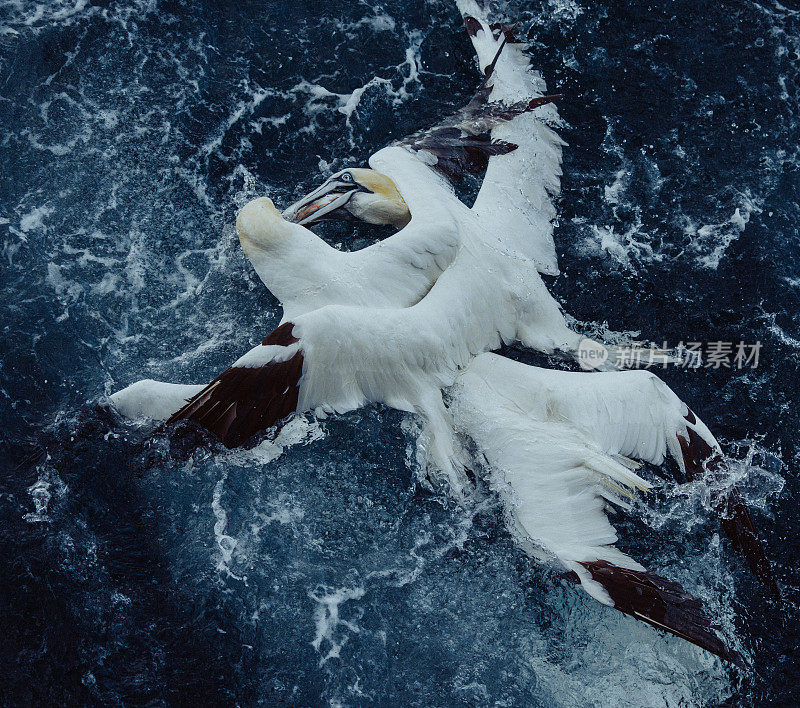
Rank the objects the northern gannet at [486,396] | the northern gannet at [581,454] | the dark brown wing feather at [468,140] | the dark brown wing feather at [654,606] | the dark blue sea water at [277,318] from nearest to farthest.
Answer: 1. the dark brown wing feather at [654,606]
2. the northern gannet at [581,454]
3. the northern gannet at [486,396]
4. the dark blue sea water at [277,318]
5. the dark brown wing feather at [468,140]

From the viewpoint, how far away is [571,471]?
352 inches

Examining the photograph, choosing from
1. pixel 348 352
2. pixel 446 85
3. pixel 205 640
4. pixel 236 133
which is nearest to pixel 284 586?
pixel 205 640

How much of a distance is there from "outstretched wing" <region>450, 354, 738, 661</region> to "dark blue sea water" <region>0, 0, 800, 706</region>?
2.84 feet

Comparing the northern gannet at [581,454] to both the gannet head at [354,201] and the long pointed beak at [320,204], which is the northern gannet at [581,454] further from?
the long pointed beak at [320,204]

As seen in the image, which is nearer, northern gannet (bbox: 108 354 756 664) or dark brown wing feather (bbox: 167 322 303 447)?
northern gannet (bbox: 108 354 756 664)

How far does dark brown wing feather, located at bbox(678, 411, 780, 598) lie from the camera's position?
9391mm

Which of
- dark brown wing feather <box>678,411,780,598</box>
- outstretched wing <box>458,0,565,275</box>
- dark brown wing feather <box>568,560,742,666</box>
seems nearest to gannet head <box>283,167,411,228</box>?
outstretched wing <box>458,0,565,275</box>

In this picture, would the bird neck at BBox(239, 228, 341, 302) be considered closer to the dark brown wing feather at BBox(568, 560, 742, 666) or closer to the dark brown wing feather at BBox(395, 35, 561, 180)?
the dark brown wing feather at BBox(395, 35, 561, 180)

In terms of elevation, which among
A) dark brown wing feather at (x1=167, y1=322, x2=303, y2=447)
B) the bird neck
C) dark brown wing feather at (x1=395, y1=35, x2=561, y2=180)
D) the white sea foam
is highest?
dark brown wing feather at (x1=395, y1=35, x2=561, y2=180)

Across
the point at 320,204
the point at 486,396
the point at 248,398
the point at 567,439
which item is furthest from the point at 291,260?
the point at 567,439

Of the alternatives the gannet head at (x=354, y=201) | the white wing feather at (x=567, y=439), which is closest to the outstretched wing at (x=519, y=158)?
the gannet head at (x=354, y=201)

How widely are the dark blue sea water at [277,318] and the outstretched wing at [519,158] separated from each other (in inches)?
18.3

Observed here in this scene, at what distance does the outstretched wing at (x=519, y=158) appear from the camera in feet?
36.1

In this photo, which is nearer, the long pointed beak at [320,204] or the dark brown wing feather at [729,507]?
the dark brown wing feather at [729,507]
